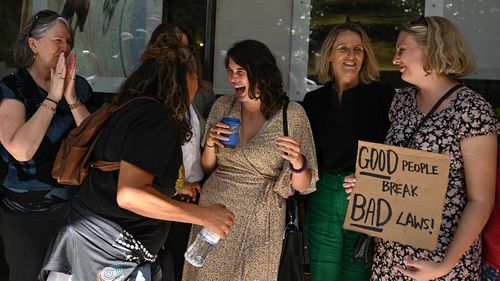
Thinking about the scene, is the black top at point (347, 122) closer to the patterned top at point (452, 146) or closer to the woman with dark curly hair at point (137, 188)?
the patterned top at point (452, 146)

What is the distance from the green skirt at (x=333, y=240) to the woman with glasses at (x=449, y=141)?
1.46 ft

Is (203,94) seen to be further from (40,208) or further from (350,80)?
(40,208)

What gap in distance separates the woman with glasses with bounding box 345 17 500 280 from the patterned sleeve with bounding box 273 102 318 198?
51 centimetres

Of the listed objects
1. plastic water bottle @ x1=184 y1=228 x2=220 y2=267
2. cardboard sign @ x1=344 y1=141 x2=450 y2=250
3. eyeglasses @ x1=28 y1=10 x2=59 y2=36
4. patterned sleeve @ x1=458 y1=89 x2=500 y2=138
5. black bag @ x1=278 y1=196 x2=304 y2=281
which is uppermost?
eyeglasses @ x1=28 y1=10 x2=59 y2=36

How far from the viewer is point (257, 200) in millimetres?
3205

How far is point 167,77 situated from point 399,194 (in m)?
1.06

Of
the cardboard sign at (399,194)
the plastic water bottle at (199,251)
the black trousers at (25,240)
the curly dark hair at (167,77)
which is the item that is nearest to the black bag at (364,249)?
the cardboard sign at (399,194)

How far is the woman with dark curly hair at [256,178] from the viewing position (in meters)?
3.19

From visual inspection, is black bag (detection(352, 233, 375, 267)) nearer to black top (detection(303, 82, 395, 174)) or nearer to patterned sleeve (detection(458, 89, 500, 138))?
black top (detection(303, 82, 395, 174))

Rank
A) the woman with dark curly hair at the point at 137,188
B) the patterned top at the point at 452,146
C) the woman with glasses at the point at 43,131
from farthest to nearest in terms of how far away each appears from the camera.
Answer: the woman with glasses at the point at 43,131
the patterned top at the point at 452,146
the woman with dark curly hair at the point at 137,188

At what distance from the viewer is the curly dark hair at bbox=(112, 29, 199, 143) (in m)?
2.33

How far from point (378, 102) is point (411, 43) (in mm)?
730

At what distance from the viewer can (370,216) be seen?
2604 millimetres

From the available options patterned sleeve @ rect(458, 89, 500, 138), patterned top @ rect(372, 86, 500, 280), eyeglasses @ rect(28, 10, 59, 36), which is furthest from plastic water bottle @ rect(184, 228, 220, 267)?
eyeglasses @ rect(28, 10, 59, 36)
